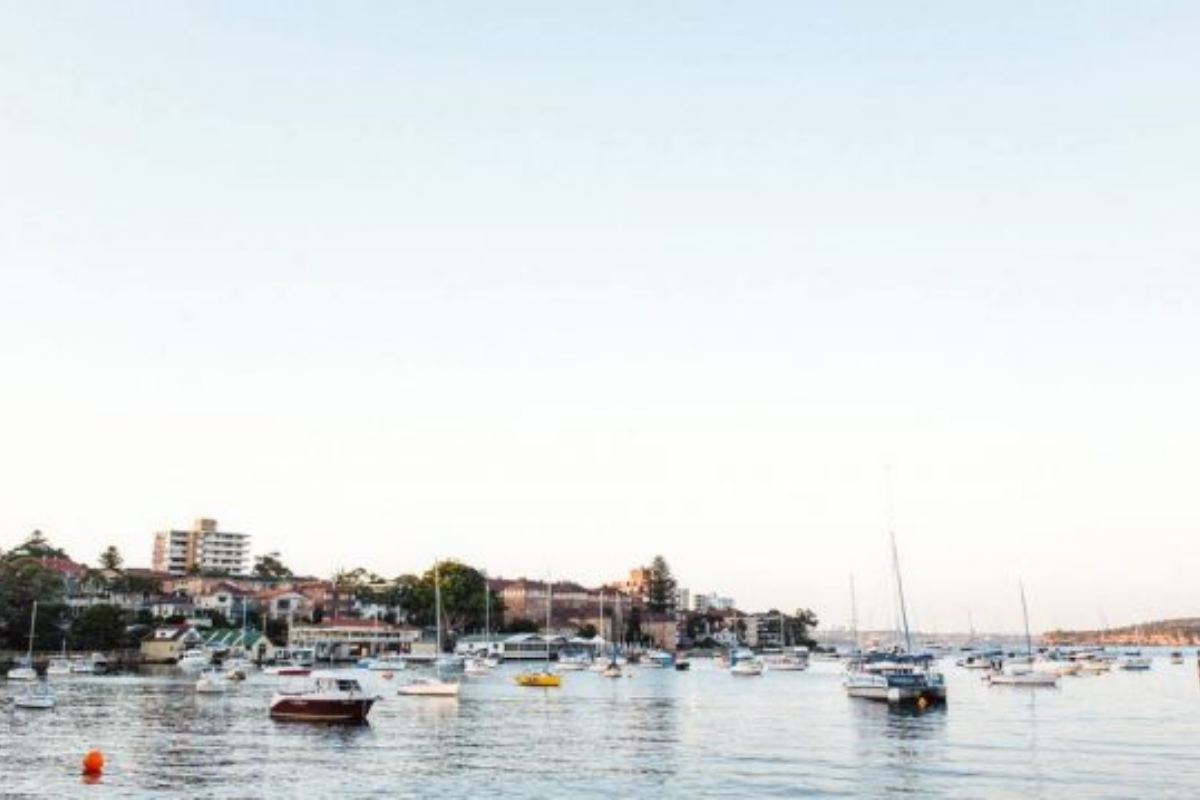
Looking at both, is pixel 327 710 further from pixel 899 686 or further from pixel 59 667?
pixel 59 667

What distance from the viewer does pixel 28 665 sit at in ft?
411

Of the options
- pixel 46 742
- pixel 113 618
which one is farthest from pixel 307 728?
pixel 113 618

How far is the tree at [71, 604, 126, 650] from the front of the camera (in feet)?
501

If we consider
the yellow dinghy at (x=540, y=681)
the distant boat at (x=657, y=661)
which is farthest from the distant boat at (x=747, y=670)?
the yellow dinghy at (x=540, y=681)

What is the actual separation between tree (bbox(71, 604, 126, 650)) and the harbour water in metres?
47.1

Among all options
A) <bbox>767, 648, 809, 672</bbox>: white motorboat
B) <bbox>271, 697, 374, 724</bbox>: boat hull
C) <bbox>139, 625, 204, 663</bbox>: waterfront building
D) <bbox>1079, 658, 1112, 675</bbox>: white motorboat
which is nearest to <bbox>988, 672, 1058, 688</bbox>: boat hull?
<bbox>1079, 658, 1112, 675</bbox>: white motorboat

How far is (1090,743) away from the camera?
67.8m

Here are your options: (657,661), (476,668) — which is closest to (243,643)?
(476,668)

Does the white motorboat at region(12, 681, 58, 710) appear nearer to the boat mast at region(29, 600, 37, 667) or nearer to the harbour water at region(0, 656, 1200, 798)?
the harbour water at region(0, 656, 1200, 798)

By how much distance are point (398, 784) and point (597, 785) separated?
854 cm

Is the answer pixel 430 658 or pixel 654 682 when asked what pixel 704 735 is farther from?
pixel 430 658

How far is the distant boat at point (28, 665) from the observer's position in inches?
4599

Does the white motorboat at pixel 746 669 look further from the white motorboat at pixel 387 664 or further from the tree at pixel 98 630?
the tree at pixel 98 630

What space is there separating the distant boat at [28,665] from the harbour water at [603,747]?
951 centimetres
